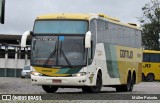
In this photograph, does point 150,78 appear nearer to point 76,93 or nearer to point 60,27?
point 76,93

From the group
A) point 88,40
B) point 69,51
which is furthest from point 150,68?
point 88,40

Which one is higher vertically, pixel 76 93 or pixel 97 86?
pixel 97 86

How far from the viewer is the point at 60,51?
21859 millimetres

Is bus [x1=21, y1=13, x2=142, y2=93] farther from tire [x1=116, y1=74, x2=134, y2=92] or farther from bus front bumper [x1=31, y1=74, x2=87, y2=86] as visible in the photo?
tire [x1=116, y1=74, x2=134, y2=92]

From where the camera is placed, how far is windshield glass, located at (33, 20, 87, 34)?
22.2 m

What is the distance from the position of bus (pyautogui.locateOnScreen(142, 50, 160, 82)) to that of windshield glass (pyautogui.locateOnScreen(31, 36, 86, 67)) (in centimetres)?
3125

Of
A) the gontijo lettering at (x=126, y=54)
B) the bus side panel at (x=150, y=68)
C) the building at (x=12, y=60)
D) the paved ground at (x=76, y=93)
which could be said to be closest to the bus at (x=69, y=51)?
the paved ground at (x=76, y=93)

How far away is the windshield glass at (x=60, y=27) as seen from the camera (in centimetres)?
2219

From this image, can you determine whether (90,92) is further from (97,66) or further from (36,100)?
(36,100)

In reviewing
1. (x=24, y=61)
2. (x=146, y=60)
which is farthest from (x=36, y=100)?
(x=24, y=61)

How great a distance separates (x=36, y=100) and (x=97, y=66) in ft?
24.3

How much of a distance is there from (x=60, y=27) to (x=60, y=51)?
1173 millimetres

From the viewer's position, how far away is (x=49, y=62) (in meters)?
22.0

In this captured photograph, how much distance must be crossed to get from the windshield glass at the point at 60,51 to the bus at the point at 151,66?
31.3m
